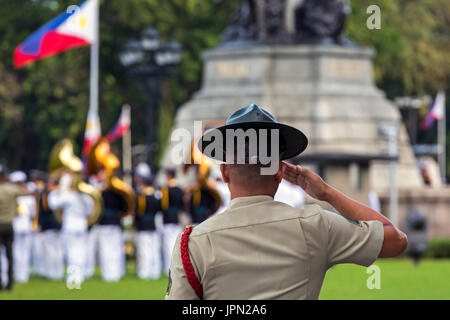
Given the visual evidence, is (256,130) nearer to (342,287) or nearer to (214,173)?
(342,287)

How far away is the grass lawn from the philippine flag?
15.2ft

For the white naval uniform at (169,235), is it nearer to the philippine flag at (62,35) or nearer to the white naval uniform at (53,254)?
the white naval uniform at (53,254)

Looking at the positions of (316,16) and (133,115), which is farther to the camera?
(133,115)

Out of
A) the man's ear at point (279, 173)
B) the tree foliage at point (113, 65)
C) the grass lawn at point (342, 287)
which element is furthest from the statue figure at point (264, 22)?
the man's ear at point (279, 173)

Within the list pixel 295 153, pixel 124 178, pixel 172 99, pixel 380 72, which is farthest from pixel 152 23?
pixel 295 153

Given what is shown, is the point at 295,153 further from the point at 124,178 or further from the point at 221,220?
the point at 124,178

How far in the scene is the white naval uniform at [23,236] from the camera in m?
21.7

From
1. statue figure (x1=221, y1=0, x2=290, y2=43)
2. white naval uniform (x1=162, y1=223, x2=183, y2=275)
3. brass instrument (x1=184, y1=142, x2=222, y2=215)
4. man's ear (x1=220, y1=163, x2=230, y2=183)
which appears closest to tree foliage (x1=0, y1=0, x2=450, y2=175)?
statue figure (x1=221, y1=0, x2=290, y2=43)

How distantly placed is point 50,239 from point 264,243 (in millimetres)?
18114

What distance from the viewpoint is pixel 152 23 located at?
42781mm

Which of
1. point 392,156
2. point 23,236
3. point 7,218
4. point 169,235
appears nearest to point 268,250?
point 7,218

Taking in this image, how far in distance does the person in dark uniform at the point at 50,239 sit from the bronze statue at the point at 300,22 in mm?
10971
